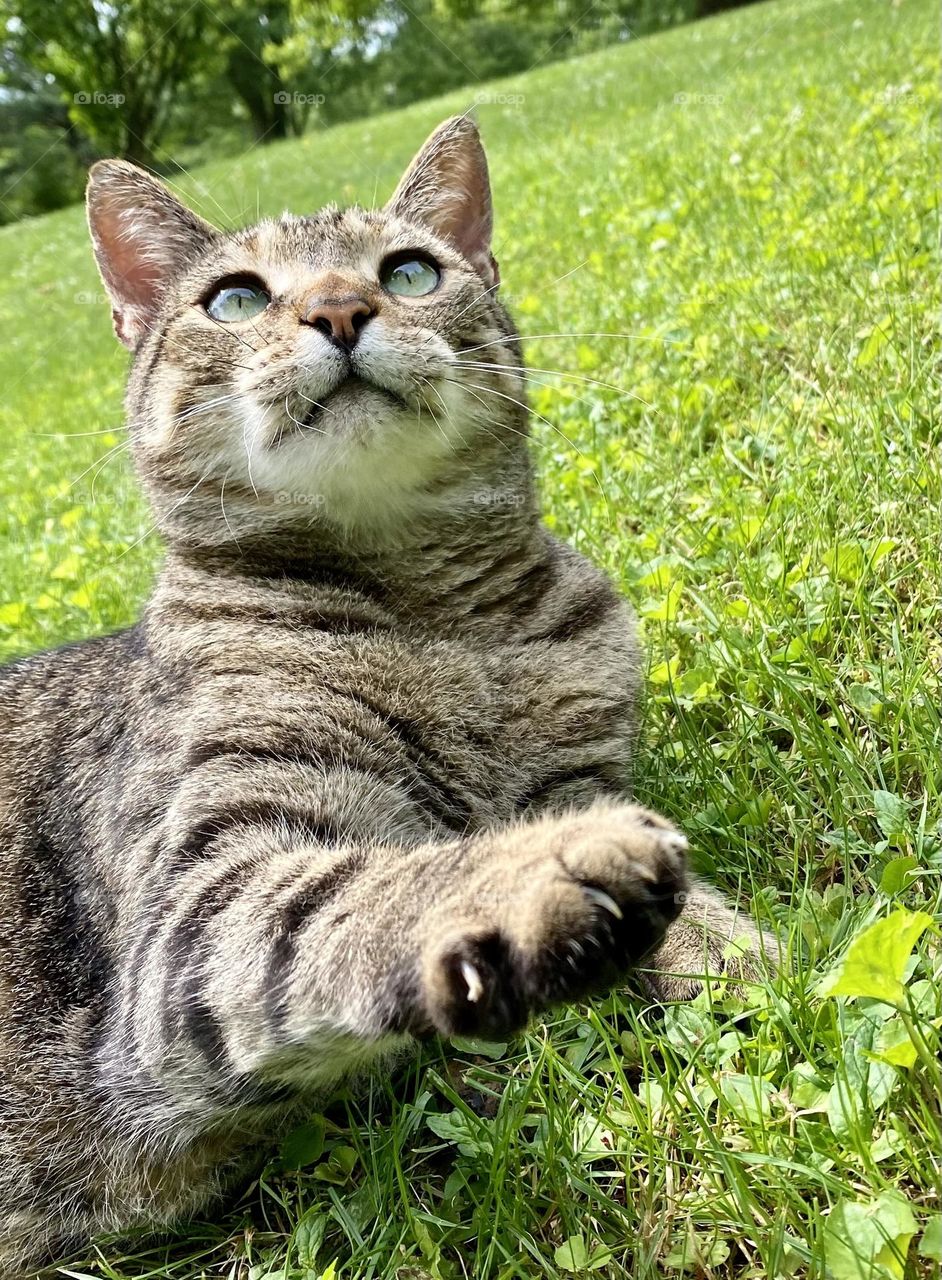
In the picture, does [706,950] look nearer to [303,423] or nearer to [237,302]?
[303,423]

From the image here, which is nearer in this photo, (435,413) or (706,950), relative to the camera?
(706,950)

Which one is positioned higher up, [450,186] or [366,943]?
[450,186]

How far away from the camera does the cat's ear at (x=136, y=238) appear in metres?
2.80

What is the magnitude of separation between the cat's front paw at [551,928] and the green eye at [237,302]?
1.81 m

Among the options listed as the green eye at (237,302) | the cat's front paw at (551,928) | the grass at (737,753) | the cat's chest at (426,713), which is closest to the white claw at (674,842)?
the cat's front paw at (551,928)

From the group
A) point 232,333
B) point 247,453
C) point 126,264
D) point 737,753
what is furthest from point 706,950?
point 126,264

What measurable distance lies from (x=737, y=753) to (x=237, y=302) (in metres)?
1.71

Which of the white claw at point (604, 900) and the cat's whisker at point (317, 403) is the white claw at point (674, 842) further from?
the cat's whisker at point (317, 403)

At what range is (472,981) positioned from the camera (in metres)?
1.21

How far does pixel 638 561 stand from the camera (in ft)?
10.9

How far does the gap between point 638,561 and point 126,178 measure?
191cm

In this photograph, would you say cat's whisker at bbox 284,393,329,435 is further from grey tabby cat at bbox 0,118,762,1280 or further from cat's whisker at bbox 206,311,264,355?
cat's whisker at bbox 206,311,264,355

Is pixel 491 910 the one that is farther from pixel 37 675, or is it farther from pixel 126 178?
pixel 126 178

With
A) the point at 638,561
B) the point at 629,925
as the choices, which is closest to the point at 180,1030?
the point at 629,925
